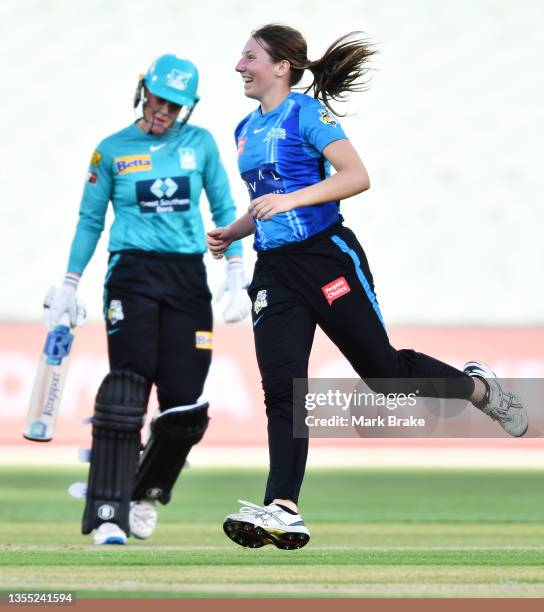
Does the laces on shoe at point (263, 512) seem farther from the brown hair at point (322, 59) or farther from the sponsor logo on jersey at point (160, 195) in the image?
the sponsor logo on jersey at point (160, 195)

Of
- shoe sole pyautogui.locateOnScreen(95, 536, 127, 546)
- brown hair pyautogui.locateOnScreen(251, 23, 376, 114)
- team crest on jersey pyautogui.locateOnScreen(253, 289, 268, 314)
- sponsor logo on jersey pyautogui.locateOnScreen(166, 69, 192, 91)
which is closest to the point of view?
team crest on jersey pyautogui.locateOnScreen(253, 289, 268, 314)

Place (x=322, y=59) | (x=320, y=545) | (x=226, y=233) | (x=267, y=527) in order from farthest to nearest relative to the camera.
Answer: (x=320, y=545), (x=226, y=233), (x=322, y=59), (x=267, y=527)

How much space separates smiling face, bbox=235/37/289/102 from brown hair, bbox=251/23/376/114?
0.02 meters

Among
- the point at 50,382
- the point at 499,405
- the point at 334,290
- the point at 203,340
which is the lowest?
the point at 50,382

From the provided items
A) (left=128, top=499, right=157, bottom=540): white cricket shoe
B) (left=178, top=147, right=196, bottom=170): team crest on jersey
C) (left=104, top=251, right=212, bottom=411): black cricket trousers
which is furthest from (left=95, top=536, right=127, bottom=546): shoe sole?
(left=178, top=147, right=196, bottom=170): team crest on jersey

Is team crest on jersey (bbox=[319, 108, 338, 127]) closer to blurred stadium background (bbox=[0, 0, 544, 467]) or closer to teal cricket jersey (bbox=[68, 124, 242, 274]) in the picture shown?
teal cricket jersey (bbox=[68, 124, 242, 274])

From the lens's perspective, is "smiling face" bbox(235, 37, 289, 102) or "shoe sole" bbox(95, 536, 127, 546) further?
"shoe sole" bbox(95, 536, 127, 546)

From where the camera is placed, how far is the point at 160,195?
6246 mm

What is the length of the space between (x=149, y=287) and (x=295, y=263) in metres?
1.41

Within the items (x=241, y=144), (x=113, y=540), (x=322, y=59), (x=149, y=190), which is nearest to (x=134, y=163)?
(x=149, y=190)

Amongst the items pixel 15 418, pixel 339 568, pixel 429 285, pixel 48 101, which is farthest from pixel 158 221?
pixel 48 101

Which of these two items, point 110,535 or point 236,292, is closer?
point 110,535

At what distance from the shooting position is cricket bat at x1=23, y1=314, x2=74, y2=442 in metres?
6.52

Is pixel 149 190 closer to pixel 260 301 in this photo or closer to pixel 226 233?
pixel 226 233
